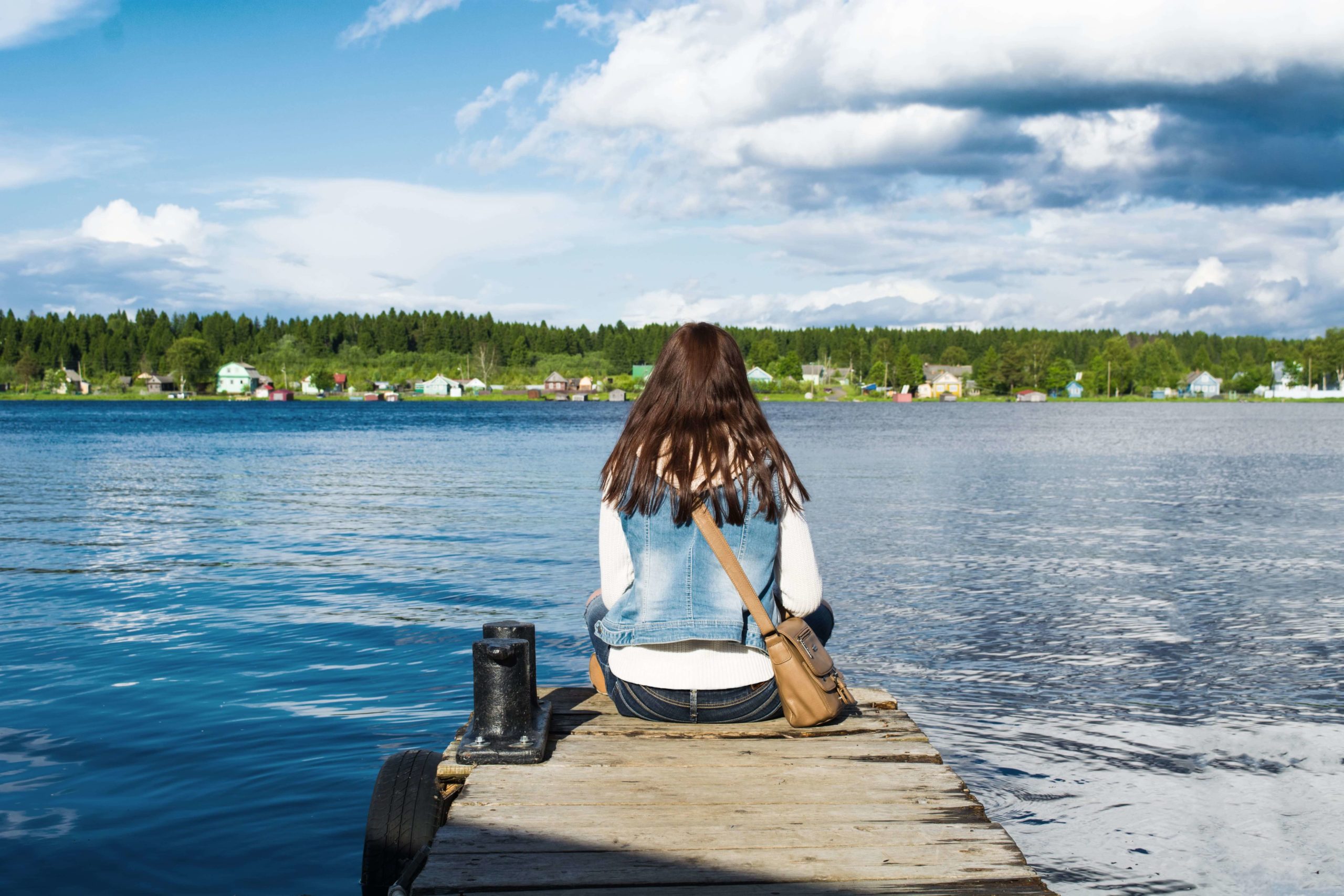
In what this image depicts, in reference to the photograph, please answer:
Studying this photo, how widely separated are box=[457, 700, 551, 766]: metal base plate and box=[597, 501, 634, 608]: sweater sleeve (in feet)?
2.37

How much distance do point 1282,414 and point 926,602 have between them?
12942cm

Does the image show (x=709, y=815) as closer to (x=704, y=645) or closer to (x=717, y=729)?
(x=704, y=645)

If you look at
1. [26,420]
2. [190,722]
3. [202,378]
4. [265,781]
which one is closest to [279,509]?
[190,722]

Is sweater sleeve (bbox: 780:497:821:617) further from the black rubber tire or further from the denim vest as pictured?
A: the black rubber tire

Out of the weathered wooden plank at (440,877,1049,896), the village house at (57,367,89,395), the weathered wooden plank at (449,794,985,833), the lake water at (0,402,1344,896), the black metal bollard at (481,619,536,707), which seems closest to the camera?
the weathered wooden plank at (440,877,1049,896)

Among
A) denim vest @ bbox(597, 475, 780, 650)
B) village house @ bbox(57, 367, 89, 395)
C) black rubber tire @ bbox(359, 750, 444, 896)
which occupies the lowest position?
black rubber tire @ bbox(359, 750, 444, 896)

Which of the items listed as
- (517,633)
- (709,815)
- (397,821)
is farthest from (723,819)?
(397,821)

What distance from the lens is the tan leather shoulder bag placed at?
4641 mm

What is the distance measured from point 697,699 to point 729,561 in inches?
34.7

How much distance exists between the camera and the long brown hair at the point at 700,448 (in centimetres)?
461

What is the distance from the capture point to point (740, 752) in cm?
493

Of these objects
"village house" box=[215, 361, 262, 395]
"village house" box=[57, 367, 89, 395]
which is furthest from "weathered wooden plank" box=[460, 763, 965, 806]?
"village house" box=[57, 367, 89, 395]

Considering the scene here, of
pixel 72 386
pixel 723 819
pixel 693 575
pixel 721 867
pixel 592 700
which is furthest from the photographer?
pixel 72 386

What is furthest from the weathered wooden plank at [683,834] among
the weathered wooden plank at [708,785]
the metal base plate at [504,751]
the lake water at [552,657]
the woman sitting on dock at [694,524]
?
the lake water at [552,657]
